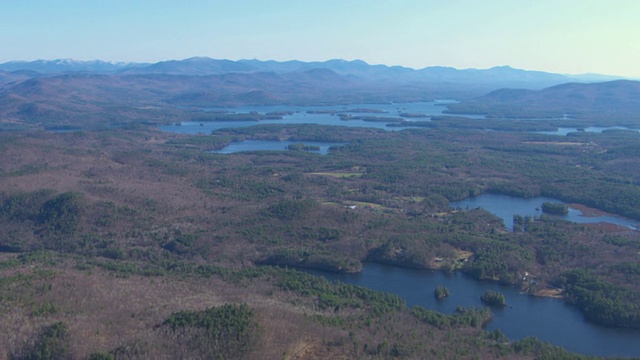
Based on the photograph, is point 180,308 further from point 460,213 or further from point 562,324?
point 460,213

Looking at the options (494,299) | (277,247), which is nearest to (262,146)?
(277,247)

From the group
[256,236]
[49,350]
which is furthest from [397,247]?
[49,350]

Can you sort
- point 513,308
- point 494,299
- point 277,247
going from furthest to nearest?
point 277,247 < point 494,299 < point 513,308

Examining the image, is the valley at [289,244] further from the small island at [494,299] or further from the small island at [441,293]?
the small island at [441,293]

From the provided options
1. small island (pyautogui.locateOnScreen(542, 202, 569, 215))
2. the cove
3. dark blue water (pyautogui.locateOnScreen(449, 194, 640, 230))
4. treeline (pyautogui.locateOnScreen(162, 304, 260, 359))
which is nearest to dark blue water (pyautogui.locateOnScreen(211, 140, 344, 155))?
dark blue water (pyautogui.locateOnScreen(449, 194, 640, 230))

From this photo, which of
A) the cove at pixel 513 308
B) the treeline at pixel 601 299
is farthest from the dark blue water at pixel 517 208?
the cove at pixel 513 308

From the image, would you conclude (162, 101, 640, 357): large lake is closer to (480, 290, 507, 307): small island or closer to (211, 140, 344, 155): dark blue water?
(480, 290, 507, 307): small island

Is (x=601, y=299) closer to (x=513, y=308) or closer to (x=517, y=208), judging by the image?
(x=513, y=308)
